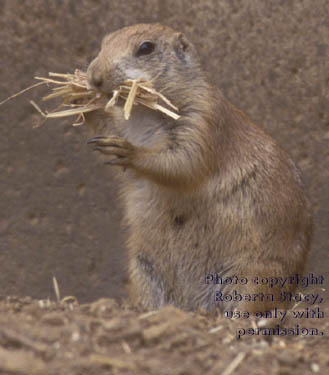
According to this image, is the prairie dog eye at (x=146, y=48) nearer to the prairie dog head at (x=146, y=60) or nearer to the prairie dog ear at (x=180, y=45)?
the prairie dog head at (x=146, y=60)

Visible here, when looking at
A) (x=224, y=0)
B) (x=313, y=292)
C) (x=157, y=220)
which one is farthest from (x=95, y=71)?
(x=313, y=292)

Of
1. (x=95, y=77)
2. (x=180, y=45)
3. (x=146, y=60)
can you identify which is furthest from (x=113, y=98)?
(x=180, y=45)

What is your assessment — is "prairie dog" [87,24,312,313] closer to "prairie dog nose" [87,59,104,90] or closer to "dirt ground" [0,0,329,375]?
"prairie dog nose" [87,59,104,90]

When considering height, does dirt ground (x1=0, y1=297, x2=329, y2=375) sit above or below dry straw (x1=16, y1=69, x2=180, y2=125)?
below

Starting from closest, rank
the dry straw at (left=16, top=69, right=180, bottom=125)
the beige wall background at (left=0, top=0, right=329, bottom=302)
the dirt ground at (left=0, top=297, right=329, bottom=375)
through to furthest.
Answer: the dirt ground at (left=0, top=297, right=329, bottom=375) → the dry straw at (left=16, top=69, right=180, bottom=125) → the beige wall background at (left=0, top=0, right=329, bottom=302)

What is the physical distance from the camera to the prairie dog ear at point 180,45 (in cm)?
487

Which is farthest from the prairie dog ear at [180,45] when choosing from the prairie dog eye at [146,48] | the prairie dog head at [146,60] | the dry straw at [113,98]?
the dry straw at [113,98]

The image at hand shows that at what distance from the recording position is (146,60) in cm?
471

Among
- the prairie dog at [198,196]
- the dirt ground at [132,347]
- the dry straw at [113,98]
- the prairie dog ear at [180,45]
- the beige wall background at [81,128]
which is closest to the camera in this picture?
the dirt ground at [132,347]

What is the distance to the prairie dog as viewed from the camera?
4.67 m

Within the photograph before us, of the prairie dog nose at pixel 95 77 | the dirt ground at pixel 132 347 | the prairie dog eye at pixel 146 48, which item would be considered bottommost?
the dirt ground at pixel 132 347

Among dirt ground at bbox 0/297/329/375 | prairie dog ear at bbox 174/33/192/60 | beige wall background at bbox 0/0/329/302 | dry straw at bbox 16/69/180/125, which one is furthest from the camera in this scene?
beige wall background at bbox 0/0/329/302

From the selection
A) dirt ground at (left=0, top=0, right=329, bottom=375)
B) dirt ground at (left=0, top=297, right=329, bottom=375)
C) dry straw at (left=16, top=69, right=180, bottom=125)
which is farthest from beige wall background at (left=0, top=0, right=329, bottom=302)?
dirt ground at (left=0, top=297, right=329, bottom=375)

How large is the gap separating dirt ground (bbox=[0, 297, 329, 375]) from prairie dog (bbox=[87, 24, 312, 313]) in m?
1.14
